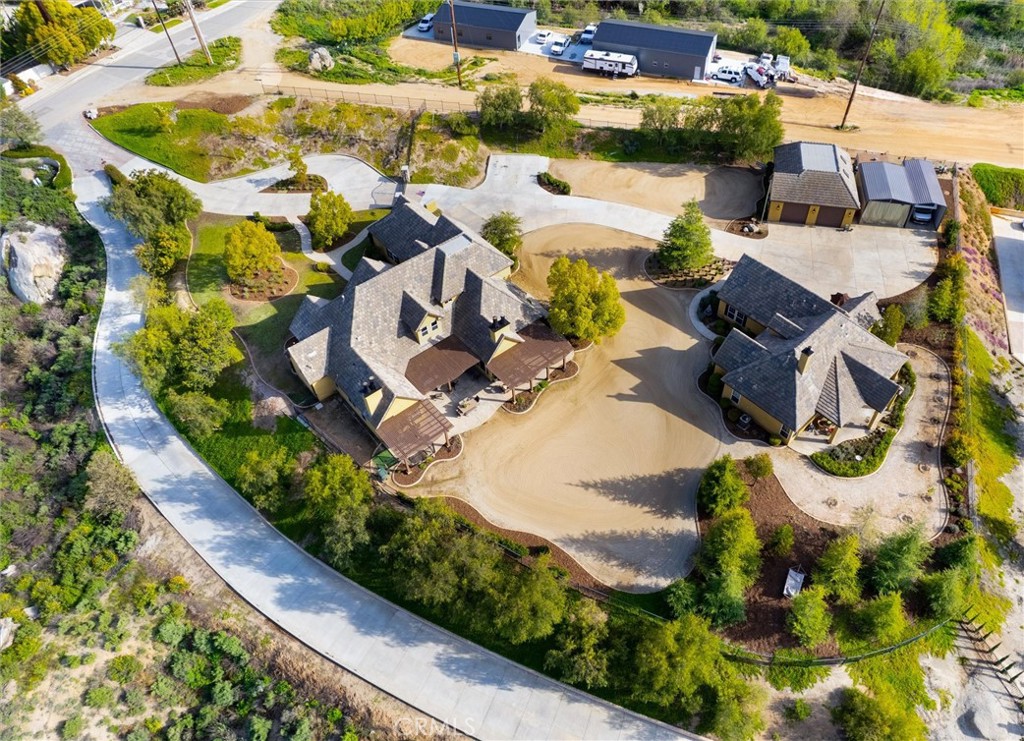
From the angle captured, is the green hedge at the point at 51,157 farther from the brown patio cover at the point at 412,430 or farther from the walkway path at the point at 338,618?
the brown patio cover at the point at 412,430

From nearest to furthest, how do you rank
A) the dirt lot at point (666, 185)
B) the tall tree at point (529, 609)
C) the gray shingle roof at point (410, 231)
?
the tall tree at point (529, 609), the gray shingle roof at point (410, 231), the dirt lot at point (666, 185)

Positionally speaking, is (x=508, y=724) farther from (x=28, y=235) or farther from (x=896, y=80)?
(x=896, y=80)

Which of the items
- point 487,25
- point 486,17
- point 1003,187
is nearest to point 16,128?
point 487,25

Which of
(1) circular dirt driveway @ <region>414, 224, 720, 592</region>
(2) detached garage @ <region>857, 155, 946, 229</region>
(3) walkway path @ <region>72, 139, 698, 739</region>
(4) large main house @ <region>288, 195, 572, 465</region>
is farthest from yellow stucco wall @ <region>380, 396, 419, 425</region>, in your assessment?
(2) detached garage @ <region>857, 155, 946, 229</region>

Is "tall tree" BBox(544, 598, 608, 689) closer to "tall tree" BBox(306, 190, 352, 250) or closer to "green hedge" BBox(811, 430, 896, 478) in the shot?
"green hedge" BBox(811, 430, 896, 478)

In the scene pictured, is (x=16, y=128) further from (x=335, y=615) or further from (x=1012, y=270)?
(x=1012, y=270)

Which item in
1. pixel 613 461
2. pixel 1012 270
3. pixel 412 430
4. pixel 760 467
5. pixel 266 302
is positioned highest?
pixel 1012 270

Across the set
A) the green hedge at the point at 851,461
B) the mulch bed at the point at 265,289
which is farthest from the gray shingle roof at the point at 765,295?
the mulch bed at the point at 265,289
